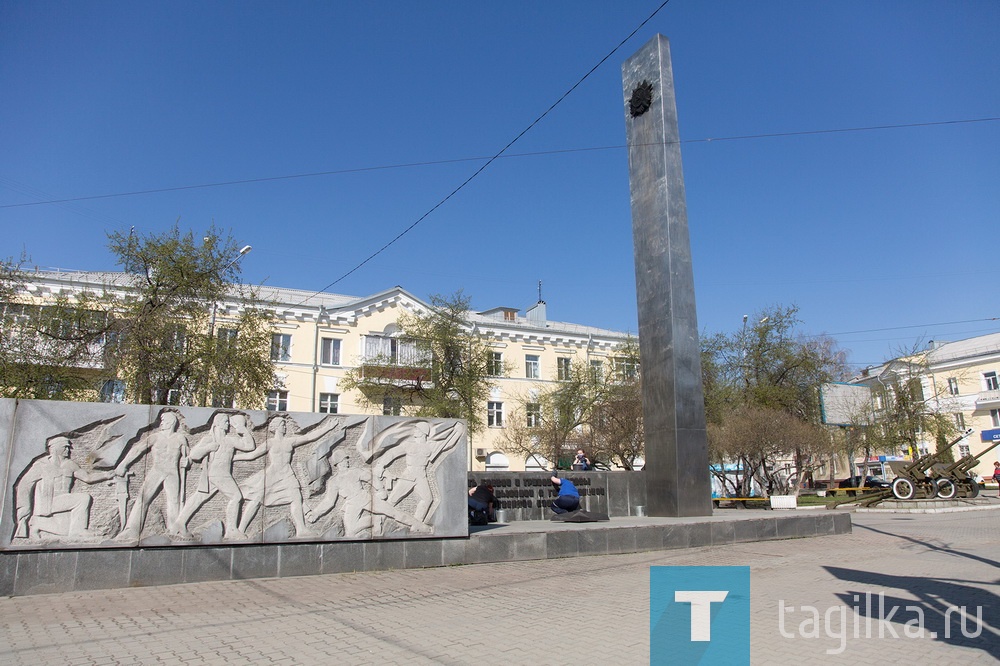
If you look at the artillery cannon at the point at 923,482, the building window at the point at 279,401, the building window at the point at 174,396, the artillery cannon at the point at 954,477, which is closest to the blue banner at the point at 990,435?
the artillery cannon at the point at 954,477

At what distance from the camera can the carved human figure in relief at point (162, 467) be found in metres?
7.99

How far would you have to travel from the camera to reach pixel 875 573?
888cm

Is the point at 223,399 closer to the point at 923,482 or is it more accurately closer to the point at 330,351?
the point at 330,351

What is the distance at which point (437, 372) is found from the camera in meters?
30.3

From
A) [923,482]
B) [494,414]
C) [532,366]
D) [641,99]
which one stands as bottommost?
[923,482]

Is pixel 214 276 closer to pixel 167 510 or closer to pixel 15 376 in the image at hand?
pixel 15 376

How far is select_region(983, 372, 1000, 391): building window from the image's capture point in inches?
1765

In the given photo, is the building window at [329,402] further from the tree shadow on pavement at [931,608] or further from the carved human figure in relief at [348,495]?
the tree shadow on pavement at [931,608]

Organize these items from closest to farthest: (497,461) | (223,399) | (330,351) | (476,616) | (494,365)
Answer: (476,616) < (223,399) < (494,365) < (330,351) < (497,461)

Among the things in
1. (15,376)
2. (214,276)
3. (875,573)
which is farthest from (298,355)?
(875,573)

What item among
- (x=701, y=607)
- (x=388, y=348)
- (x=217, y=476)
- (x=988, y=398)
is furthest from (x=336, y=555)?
(x=988, y=398)

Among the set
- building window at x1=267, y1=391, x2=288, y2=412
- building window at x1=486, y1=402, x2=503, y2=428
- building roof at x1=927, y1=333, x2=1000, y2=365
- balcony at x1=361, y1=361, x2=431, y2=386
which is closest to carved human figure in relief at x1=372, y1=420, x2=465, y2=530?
balcony at x1=361, y1=361, x2=431, y2=386

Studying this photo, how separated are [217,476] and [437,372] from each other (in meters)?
21.8

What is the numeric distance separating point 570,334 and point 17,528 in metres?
35.3
